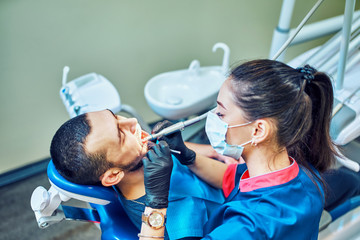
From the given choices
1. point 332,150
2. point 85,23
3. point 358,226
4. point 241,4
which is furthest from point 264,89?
point 241,4

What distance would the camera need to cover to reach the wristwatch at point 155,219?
38.7 inches

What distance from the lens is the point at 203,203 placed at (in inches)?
49.0

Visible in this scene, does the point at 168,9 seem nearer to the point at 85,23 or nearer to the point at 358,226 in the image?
the point at 85,23

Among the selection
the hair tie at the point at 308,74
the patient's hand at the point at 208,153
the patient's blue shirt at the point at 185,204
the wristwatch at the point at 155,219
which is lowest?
the patient's blue shirt at the point at 185,204

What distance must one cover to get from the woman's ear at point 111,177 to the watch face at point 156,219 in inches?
7.3

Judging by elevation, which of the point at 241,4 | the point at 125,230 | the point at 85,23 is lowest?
the point at 125,230

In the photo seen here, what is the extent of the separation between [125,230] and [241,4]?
78.0 inches

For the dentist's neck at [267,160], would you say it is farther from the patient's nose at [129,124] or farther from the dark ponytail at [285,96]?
the patient's nose at [129,124]

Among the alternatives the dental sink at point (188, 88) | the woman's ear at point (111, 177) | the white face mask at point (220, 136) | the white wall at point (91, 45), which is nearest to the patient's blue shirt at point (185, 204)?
Answer: the woman's ear at point (111, 177)

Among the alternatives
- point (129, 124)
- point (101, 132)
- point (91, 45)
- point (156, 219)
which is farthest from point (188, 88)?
point (156, 219)

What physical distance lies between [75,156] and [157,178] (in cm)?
28

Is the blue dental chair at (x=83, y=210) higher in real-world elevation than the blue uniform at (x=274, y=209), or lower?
lower

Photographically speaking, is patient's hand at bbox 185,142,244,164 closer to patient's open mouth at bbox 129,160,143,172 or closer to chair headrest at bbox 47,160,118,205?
patient's open mouth at bbox 129,160,143,172

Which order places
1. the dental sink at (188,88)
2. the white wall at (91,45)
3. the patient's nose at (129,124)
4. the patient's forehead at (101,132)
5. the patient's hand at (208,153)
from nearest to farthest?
the patient's forehead at (101,132) < the patient's nose at (129,124) < the patient's hand at (208,153) < the white wall at (91,45) < the dental sink at (188,88)
